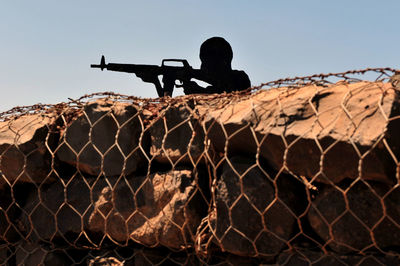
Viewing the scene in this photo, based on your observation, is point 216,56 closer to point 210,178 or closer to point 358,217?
point 210,178

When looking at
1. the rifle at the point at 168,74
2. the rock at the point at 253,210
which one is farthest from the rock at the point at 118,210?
the rifle at the point at 168,74

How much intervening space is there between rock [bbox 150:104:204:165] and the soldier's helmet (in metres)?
2.70

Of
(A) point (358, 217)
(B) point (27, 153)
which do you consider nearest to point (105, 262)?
(B) point (27, 153)

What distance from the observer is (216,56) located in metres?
4.51

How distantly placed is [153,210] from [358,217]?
72cm

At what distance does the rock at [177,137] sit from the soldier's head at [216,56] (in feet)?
8.89

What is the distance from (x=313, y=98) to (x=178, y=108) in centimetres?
51

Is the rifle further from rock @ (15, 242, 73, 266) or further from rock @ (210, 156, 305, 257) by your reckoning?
rock @ (210, 156, 305, 257)

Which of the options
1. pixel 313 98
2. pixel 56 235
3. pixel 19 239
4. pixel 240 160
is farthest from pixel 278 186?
pixel 19 239

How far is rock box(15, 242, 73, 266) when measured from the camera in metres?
2.00

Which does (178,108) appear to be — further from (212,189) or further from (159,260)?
(159,260)

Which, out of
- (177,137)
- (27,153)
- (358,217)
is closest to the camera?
(358,217)

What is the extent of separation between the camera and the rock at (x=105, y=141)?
189 centimetres

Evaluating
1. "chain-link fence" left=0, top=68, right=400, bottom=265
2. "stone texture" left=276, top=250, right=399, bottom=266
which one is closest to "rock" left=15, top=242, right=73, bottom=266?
"chain-link fence" left=0, top=68, right=400, bottom=265
